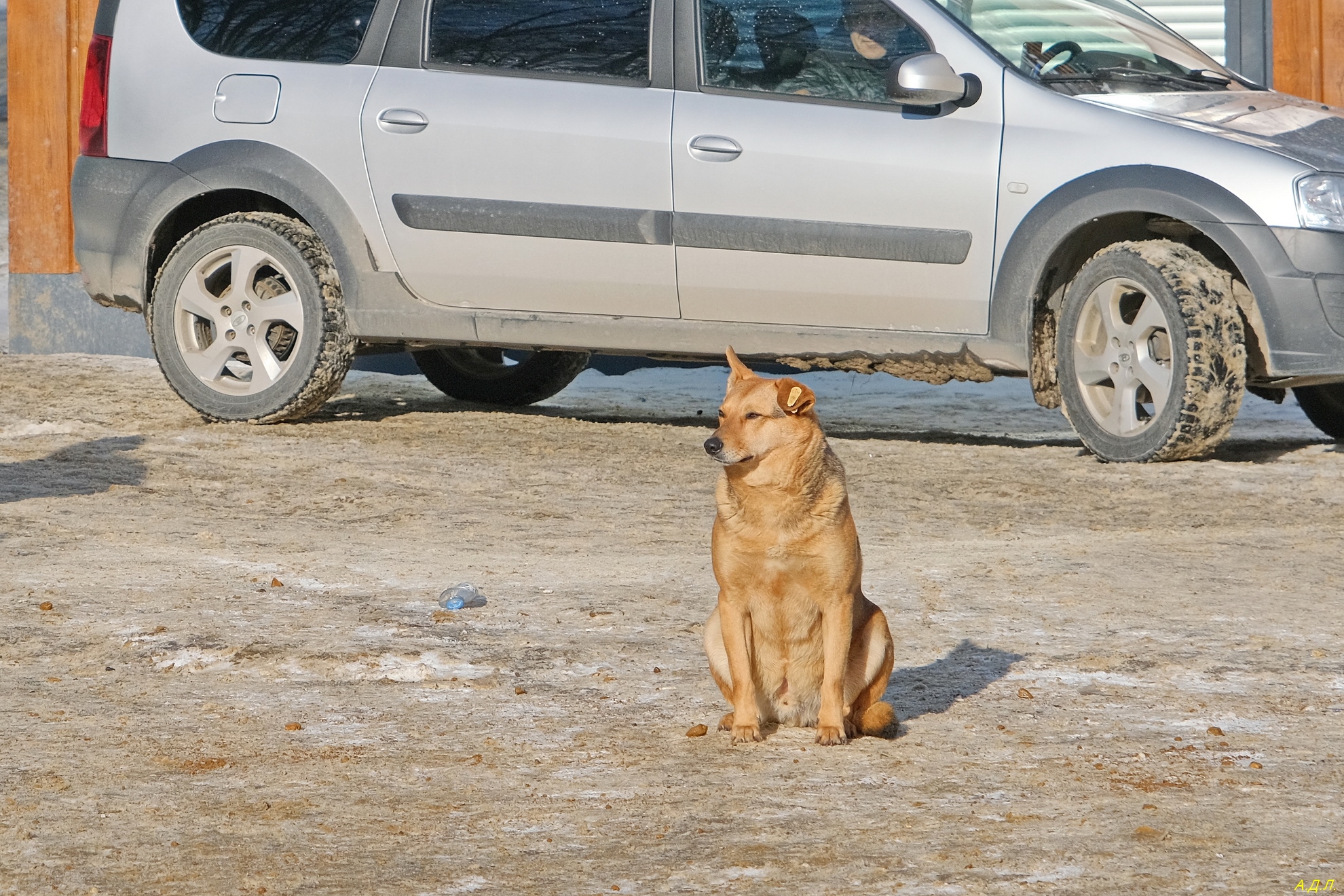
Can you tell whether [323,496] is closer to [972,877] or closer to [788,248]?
[788,248]

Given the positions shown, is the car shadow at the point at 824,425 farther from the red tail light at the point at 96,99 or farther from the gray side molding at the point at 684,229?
the red tail light at the point at 96,99

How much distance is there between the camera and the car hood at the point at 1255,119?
6438 mm

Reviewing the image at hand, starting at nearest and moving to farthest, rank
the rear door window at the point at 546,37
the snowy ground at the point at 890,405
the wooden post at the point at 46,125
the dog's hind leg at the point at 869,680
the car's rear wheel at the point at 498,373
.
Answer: the dog's hind leg at the point at 869,680, the rear door window at the point at 546,37, the snowy ground at the point at 890,405, the car's rear wheel at the point at 498,373, the wooden post at the point at 46,125

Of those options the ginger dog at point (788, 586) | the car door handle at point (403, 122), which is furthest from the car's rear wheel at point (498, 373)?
the ginger dog at point (788, 586)

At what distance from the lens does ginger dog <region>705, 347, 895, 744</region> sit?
140 inches

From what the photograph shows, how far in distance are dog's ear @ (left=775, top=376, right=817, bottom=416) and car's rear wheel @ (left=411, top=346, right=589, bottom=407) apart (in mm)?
5162

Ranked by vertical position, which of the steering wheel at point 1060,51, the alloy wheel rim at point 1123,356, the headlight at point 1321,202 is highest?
the steering wheel at point 1060,51

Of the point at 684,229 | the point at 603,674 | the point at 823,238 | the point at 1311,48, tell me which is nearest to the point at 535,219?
the point at 684,229

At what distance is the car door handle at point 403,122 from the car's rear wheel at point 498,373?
1812mm

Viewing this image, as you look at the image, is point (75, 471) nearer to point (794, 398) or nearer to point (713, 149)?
point (713, 149)

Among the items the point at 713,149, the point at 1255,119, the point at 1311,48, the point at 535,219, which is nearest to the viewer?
the point at 1255,119

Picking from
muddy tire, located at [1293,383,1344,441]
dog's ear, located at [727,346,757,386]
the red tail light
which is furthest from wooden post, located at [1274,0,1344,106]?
dog's ear, located at [727,346,757,386]

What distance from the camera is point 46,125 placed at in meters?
10.1

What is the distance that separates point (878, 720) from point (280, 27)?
5.02 metres
